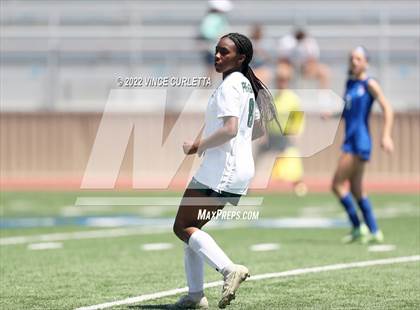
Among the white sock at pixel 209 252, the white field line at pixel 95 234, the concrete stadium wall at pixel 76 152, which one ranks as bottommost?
the concrete stadium wall at pixel 76 152

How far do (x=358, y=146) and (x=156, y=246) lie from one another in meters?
2.42

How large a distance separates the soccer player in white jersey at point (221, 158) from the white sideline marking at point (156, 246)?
4.25 m

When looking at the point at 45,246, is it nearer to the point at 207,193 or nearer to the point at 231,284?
the point at 207,193

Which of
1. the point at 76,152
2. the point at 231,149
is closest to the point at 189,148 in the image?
the point at 231,149

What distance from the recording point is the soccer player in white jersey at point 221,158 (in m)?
7.24

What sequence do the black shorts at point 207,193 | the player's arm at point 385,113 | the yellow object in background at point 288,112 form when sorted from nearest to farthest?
1. the black shorts at point 207,193
2. the player's arm at point 385,113
3. the yellow object in background at point 288,112

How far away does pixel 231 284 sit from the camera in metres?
7.09

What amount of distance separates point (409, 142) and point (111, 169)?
5666 mm

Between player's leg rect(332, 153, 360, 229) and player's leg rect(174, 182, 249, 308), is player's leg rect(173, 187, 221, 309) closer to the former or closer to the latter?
player's leg rect(174, 182, 249, 308)

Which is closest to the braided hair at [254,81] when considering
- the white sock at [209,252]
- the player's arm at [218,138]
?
the player's arm at [218,138]

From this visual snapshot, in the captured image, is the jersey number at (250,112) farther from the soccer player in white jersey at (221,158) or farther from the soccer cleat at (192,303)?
the soccer cleat at (192,303)

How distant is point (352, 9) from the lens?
83.8 feet

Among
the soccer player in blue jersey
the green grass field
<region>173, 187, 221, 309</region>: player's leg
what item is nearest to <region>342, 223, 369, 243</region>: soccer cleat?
the soccer player in blue jersey

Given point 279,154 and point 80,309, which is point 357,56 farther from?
point 279,154
